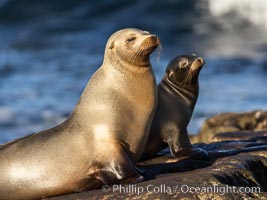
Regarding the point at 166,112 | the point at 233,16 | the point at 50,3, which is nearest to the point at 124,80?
the point at 166,112

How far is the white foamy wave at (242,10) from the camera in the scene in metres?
27.7

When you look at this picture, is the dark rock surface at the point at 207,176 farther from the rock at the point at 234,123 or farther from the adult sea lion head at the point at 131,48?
the rock at the point at 234,123

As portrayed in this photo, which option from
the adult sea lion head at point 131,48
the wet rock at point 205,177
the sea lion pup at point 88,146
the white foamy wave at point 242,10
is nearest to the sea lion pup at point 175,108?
the wet rock at point 205,177

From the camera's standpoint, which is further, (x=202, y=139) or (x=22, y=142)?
(x=202, y=139)

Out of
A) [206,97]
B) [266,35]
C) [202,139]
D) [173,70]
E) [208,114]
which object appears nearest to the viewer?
[173,70]

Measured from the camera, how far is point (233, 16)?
28391mm

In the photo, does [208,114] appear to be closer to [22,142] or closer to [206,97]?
[206,97]

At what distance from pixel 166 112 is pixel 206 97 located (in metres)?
10.7

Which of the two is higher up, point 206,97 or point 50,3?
point 50,3

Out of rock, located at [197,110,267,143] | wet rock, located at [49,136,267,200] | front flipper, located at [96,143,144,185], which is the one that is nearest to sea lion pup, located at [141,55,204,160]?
wet rock, located at [49,136,267,200]

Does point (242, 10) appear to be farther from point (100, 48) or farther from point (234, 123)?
point (234, 123)

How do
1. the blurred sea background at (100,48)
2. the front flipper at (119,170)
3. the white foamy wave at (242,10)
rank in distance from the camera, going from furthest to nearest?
the white foamy wave at (242,10)
the blurred sea background at (100,48)
the front flipper at (119,170)

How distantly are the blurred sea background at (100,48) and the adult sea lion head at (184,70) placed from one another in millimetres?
7586

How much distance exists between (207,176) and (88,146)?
1.01 metres
